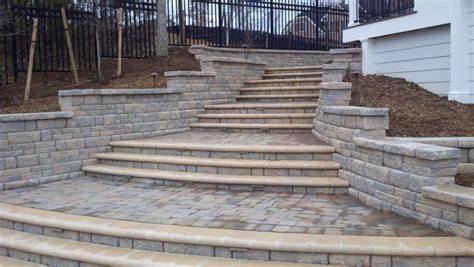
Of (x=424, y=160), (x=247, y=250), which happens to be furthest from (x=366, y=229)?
(x=247, y=250)

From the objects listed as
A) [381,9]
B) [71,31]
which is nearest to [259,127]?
[381,9]

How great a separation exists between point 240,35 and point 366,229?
919 cm

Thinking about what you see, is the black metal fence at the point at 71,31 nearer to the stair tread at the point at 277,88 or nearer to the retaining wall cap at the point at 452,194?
the stair tread at the point at 277,88

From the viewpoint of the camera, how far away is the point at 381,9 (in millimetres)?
8156

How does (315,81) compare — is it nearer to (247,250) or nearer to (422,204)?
(422,204)

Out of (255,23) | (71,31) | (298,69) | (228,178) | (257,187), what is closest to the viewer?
(257,187)

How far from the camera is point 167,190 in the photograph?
212 inches

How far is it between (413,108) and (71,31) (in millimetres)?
7073

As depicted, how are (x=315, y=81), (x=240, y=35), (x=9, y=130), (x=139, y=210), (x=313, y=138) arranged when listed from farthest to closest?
(x=240, y=35)
(x=315, y=81)
(x=313, y=138)
(x=9, y=130)
(x=139, y=210)

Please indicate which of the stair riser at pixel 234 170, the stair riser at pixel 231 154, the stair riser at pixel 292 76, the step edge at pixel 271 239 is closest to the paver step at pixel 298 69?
the stair riser at pixel 292 76

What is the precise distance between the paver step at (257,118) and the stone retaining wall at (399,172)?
1.69m

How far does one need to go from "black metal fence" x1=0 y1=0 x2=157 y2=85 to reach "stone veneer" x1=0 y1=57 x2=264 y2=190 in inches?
99.0

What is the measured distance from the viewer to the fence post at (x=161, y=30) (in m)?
10.5

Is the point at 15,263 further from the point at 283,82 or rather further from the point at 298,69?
the point at 298,69
